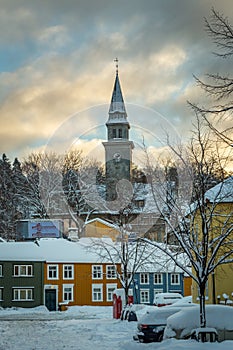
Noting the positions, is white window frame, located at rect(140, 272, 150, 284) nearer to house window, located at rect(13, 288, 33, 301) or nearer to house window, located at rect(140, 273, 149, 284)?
house window, located at rect(140, 273, 149, 284)

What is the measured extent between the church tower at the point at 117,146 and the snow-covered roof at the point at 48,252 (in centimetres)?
727

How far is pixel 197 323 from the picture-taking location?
60.2 ft

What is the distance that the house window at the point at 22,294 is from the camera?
56688 millimetres

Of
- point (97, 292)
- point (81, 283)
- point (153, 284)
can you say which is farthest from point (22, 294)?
point (153, 284)

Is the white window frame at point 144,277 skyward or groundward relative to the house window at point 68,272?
groundward

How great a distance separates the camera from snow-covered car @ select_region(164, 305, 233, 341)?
17.9m

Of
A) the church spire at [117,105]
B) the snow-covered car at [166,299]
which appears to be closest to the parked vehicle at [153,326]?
the snow-covered car at [166,299]

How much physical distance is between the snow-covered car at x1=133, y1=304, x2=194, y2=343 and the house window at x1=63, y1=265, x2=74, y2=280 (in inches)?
1491

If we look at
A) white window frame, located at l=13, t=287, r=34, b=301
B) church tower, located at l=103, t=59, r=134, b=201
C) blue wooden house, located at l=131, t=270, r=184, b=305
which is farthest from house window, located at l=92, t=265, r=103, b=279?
church tower, located at l=103, t=59, r=134, b=201

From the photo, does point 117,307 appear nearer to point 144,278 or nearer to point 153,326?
point 153,326

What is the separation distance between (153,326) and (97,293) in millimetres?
38936

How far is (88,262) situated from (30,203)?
57.5 ft

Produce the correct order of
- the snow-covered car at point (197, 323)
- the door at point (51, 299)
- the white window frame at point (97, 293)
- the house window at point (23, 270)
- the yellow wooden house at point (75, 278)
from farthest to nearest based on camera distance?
the white window frame at point (97, 293), the yellow wooden house at point (75, 278), the house window at point (23, 270), the door at point (51, 299), the snow-covered car at point (197, 323)

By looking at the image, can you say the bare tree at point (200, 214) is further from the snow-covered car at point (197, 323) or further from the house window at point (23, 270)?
the house window at point (23, 270)
